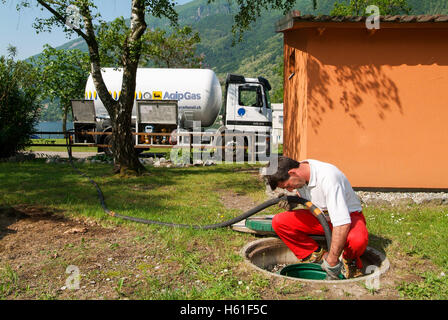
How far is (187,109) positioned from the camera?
16.5m

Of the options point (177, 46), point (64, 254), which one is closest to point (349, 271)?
point (64, 254)

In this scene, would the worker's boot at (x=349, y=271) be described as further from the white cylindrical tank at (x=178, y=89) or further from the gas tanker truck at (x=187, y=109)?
the white cylindrical tank at (x=178, y=89)

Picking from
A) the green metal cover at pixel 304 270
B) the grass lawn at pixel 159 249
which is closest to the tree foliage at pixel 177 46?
the grass lawn at pixel 159 249

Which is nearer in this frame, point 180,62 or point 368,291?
point 368,291

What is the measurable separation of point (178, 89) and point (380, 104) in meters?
10.1

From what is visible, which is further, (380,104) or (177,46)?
(177,46)

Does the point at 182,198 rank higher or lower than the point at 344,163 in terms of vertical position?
lower

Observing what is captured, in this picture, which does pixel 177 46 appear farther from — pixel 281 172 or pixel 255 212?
pixel 281 172

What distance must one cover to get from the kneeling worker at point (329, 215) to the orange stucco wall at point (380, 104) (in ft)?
13.6

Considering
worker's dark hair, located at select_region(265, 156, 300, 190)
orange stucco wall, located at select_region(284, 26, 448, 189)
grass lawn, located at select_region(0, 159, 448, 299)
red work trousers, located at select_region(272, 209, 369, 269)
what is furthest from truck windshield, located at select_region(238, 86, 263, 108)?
worker's dark hair, located at select_region(265, 156, 300, 190)
